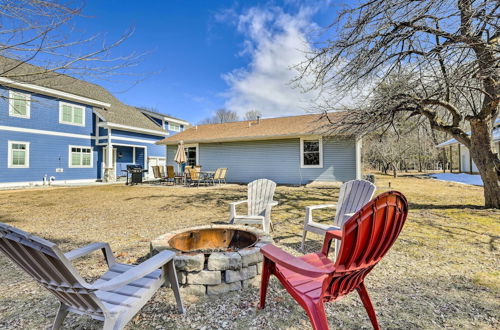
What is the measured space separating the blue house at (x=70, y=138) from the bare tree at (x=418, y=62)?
12269 mm

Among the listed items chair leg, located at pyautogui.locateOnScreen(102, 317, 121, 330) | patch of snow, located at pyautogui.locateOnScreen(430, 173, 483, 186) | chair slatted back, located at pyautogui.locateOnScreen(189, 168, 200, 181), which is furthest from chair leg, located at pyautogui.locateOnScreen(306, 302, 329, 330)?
patch of snow, located at pyautogui.locateOnScreen(430, 173, 483, 186)

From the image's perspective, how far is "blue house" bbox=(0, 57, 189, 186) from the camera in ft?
42.2

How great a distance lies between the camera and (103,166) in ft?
54.5

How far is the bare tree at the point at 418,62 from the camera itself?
154 inches

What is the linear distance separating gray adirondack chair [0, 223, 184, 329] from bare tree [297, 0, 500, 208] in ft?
16.1

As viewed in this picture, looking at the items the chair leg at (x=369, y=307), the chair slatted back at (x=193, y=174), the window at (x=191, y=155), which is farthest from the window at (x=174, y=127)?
the chair leg at (x=369, y=307)

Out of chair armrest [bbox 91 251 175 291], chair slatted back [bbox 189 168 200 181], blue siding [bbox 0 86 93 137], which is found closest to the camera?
chair armrest [bbox 91 251 175 291]

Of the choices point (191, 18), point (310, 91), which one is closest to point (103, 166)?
point (191, 18)

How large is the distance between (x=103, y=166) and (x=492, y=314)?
1863cm

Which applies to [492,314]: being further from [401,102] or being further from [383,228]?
[401,102]

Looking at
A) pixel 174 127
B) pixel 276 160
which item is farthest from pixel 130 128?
pixel 276 160

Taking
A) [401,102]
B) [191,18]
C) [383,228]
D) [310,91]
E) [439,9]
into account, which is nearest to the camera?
[383,228]

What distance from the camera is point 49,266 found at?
138 cm

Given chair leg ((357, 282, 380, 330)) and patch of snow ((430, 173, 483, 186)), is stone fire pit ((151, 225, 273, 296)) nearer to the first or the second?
chair leg ((357, 282, 380, 330))
